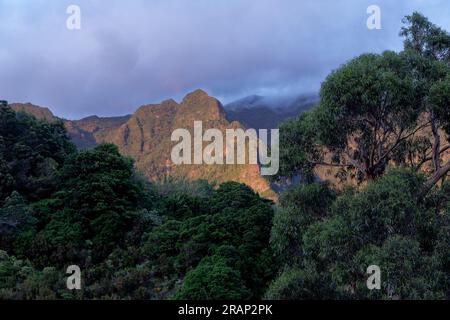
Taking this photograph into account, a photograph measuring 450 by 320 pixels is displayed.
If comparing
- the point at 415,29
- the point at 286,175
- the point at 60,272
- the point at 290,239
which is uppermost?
the point at 415,29

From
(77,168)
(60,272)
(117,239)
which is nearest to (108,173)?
A: (77,168)

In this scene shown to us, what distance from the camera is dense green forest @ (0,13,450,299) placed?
10.6 m

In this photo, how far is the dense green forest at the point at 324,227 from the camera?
34.9ft

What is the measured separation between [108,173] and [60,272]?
802 centimetres

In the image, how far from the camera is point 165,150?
188 meters

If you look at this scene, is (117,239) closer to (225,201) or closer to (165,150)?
(225,201)

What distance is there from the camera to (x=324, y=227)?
446 inches

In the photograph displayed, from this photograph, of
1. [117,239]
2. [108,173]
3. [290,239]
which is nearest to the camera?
[290,239]
